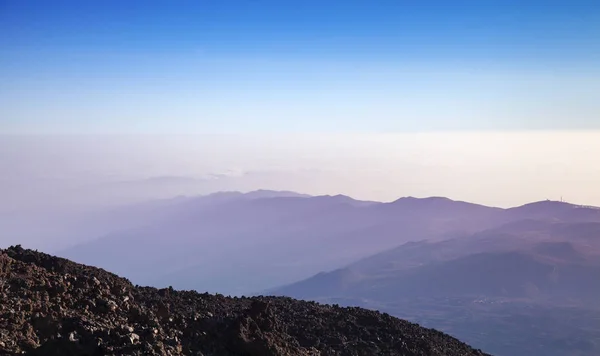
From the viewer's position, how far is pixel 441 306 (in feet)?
518

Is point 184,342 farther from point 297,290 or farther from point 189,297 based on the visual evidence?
point 297,290

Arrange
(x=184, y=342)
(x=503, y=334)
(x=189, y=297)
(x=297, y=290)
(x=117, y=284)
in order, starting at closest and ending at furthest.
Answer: (x=184, y=342) → (x=117, y=284) → (x=189, y=297) → (x=503, y=334) → (x=297, y=290)

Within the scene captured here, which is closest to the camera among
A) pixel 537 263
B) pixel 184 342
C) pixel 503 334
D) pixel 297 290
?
pixel 184 342

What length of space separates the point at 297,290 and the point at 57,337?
7263 inches

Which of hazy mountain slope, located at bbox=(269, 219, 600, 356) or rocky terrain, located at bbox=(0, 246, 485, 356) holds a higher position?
rocky terrain, located at bbox=(0, 246, 485, 356)

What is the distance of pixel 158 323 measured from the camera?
1473cm

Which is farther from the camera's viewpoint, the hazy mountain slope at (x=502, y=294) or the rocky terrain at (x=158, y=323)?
the hazy mountain slope at (x=502, y=294)

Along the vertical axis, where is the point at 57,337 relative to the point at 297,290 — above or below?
above

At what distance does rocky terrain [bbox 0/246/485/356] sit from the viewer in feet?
41.0

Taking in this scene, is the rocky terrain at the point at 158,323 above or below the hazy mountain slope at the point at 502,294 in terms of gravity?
above

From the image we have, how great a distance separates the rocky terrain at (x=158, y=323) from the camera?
12.5 meters

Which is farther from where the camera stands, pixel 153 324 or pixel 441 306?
pixel 441 306

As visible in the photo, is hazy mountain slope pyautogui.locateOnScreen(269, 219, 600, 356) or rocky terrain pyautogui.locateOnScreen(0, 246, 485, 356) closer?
rocky terrain pyautogui.locateOnScreen(0, 246, 485, 356)

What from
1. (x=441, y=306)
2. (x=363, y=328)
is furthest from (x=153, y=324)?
(x=441, y=306)
